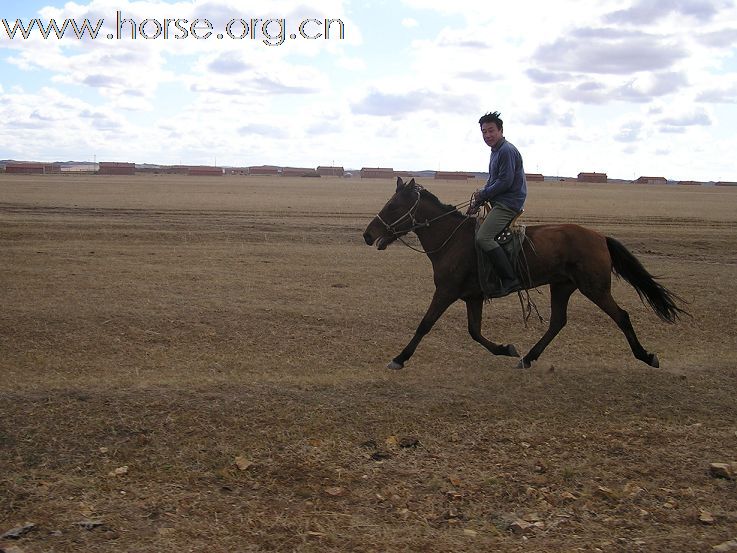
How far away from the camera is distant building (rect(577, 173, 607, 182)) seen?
112125 millimetres

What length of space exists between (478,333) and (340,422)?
2.63 metres

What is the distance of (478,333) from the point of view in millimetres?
9266

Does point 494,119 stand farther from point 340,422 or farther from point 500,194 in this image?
point 340,422

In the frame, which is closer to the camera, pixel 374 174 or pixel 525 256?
pixel 525 256

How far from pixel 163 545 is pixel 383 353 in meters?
5.05

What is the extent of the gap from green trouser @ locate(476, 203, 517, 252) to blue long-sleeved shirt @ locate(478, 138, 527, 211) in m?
Result: 0.07

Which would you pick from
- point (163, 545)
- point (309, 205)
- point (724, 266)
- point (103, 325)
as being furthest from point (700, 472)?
point (309, 205)

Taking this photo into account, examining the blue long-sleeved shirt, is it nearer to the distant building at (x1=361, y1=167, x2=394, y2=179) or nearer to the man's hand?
the man's hand

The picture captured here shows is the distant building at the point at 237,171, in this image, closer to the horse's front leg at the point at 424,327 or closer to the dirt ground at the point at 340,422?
the dirt ground at the point at 340,422

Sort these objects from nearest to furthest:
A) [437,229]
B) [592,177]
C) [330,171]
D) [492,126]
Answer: [492,126], [437,229], [592,177], [330,171]

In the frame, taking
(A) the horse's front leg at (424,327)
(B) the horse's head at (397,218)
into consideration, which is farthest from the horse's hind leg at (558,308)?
(B) the horse's head at (397,218)

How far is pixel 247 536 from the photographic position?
16.9ft

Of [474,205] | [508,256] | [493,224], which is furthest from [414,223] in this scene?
[508,256]

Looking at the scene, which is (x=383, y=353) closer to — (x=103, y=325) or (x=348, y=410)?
(x=348, y=410)
